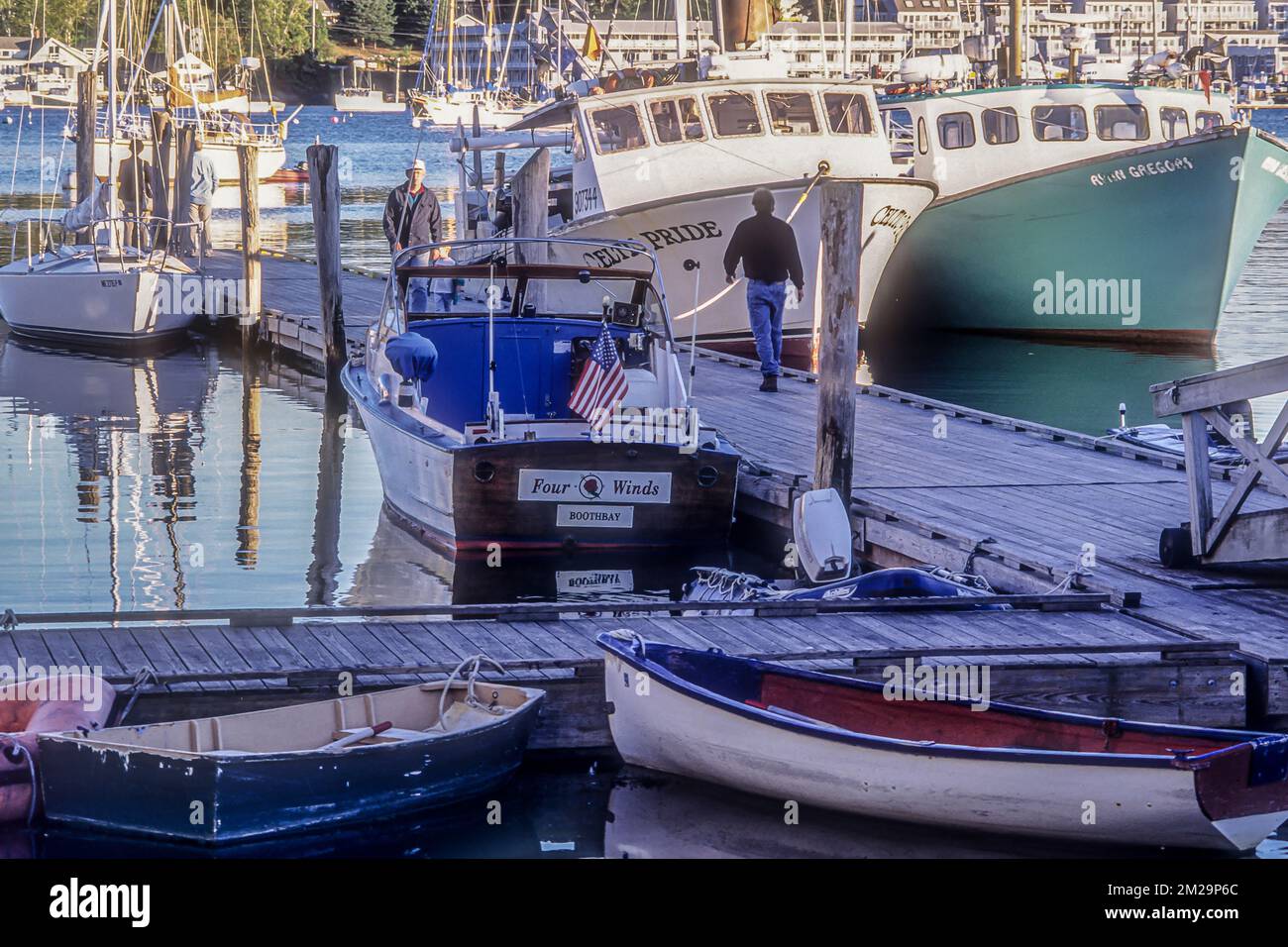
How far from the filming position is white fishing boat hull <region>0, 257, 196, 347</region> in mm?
23781

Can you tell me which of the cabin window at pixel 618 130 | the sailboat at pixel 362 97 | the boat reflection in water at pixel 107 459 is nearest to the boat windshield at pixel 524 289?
the boat reflection in water at pixel 107 459

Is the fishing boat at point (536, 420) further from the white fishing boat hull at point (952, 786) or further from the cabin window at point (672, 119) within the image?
the cabin window at point (672, 119)

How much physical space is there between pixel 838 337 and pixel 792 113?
37.8 feet

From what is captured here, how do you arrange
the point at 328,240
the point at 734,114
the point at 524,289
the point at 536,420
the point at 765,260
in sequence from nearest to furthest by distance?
the point at 536,420
the point at 524,289
the point at 765,260
the point at 328,240
the point at 734,114

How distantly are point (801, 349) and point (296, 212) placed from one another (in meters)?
31.8

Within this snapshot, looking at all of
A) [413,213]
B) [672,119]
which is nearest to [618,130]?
[672,119]

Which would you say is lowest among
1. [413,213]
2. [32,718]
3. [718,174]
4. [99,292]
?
[32,718]

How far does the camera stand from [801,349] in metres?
23.1

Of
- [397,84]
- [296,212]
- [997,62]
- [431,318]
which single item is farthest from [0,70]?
[431,318]

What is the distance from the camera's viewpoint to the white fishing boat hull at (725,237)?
21.8 m

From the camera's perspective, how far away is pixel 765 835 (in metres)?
7.95

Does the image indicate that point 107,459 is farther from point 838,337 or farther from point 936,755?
point 936,755
